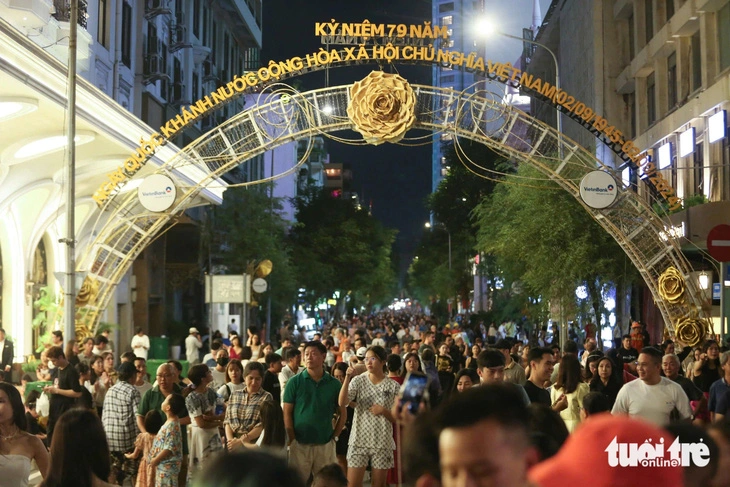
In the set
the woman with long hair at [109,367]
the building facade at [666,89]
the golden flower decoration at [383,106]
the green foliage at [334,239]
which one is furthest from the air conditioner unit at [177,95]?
the woman with long hair at [109,367]

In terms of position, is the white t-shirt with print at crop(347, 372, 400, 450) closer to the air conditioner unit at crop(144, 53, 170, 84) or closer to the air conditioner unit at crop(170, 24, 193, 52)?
the air conditioner unit at crop(144, 53, 170, 84)

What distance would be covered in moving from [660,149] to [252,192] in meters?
18.1

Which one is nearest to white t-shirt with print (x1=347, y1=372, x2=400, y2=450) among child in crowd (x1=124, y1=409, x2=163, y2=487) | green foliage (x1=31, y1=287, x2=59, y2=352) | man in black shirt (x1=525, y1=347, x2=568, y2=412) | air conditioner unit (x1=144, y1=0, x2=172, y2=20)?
man in black shirt (x1=525, y1=347, x2=568, y2=412)

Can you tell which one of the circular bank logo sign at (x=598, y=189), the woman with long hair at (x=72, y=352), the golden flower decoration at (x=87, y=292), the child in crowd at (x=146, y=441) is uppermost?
the circular bank logo sign at (x=598, y=189)

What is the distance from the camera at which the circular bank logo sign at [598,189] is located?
71.1 ft

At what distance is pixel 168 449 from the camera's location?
9031mm

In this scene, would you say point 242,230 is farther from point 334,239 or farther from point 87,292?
point 334,239

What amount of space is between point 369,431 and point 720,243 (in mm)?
7069

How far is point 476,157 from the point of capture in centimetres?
5434

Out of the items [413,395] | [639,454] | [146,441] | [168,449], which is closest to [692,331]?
[146,441]

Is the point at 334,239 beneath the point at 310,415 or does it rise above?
above

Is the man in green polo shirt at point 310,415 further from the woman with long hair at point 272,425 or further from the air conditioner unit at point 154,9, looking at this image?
the air conditioner unit at point 154,9

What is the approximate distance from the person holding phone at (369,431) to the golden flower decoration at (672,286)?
1245 cm

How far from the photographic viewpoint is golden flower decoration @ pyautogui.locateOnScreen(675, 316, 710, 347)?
21.0 metres
